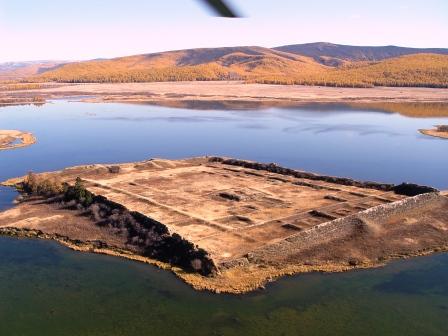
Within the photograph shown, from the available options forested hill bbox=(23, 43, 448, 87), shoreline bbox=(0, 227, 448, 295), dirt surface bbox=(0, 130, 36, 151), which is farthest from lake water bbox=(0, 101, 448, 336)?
forested hill bbox=(23, 43, 448, 87)

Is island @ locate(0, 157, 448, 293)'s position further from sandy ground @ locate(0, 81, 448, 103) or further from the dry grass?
the dry grass

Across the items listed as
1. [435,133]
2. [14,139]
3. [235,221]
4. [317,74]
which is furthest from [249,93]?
[235,221]

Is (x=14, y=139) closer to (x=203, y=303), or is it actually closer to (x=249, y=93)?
(x=203, y=303)

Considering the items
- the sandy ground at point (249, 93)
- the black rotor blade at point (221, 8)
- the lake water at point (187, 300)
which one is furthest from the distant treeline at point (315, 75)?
the black rotor blade at point (221, 8)

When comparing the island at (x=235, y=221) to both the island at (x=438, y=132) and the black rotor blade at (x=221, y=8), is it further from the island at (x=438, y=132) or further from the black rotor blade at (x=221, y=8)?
the island at (x=438, y=132)

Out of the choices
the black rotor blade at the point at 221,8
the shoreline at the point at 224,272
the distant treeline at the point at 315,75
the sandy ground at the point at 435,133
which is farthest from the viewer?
the distant treeline at the point at 315,75
